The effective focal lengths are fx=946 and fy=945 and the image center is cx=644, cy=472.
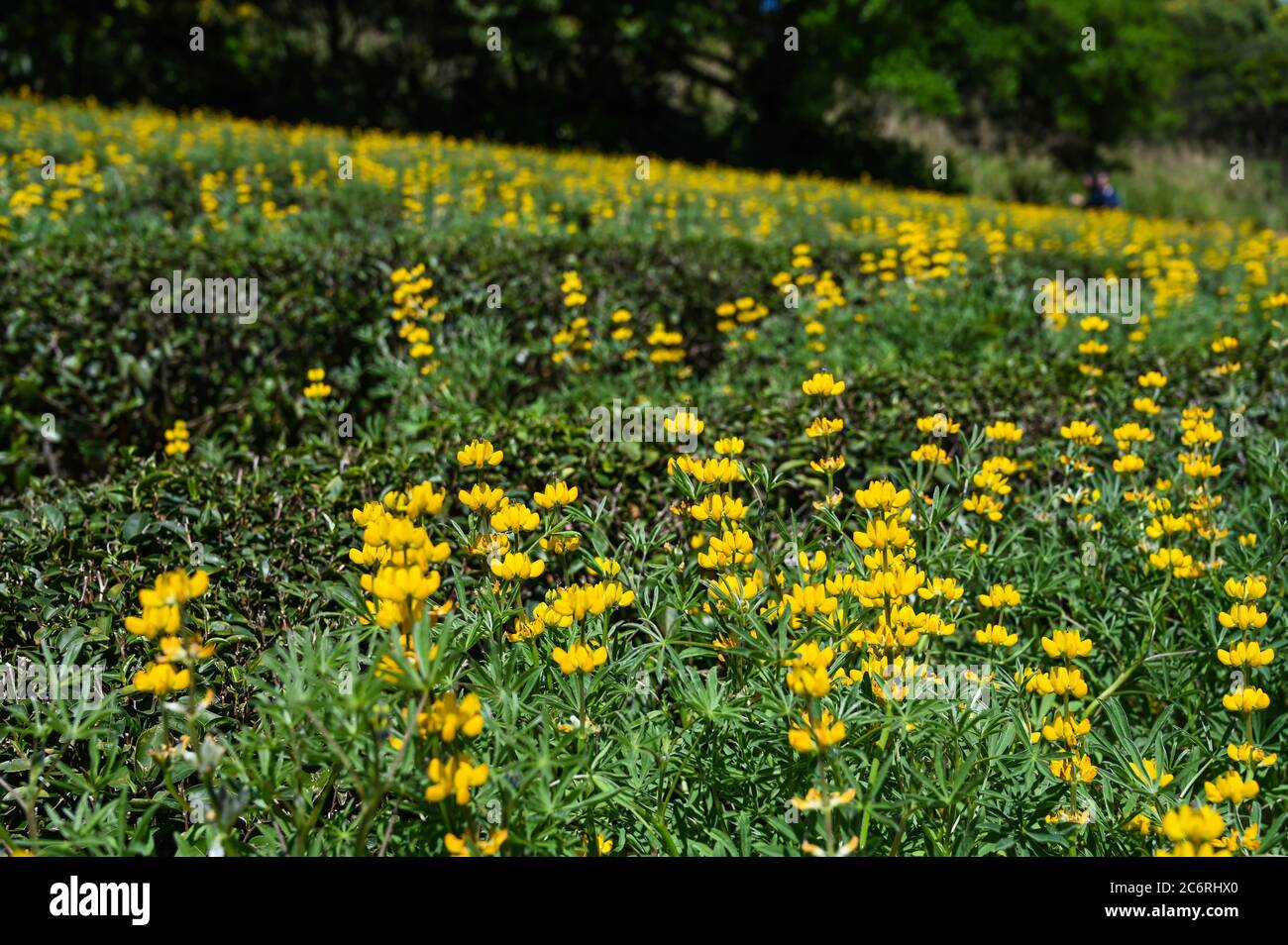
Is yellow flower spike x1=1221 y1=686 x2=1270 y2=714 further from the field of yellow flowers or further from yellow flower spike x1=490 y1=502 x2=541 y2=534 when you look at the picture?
yellow flower spike x1=490 y1=502 x2=541 y2=534

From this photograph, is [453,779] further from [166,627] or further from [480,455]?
[480,455]

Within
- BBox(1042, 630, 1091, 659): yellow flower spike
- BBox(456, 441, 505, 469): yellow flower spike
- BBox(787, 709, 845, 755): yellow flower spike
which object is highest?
BBox(456, 441, 505, 469): yellow flower spike

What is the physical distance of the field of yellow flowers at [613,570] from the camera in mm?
1598

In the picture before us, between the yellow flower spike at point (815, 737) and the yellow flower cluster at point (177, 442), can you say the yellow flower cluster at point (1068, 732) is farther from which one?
the yellow flower cluster at point (177, 442)

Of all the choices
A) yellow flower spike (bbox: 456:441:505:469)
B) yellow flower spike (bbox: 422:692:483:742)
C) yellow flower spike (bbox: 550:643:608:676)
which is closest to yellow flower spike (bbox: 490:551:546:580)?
yellow flower spike (bbox: 550:643:608:676)

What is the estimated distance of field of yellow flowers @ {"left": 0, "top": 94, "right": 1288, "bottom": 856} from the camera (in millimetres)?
1598

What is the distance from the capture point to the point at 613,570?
2.03 meters

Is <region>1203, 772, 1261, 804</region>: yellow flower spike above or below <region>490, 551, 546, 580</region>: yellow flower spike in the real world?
below

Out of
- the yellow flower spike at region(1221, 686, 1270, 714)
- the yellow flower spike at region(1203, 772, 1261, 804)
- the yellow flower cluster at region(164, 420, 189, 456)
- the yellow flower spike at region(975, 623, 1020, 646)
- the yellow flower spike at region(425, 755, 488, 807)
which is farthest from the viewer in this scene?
the yellow flower cluster at region(164, 420, 189, 456)

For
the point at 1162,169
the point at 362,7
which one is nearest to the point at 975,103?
the point at 1162,169

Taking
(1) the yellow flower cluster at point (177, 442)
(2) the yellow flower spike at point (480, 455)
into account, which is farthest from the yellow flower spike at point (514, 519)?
(1) the yellow flower cluster at point (177, 442)

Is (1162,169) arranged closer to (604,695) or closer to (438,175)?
(438,175)

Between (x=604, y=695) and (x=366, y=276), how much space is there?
3933 mm

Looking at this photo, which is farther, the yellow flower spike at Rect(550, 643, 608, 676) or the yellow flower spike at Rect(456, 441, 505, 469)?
the yellow flower spike at Rect(456, 441, 505, 469)
